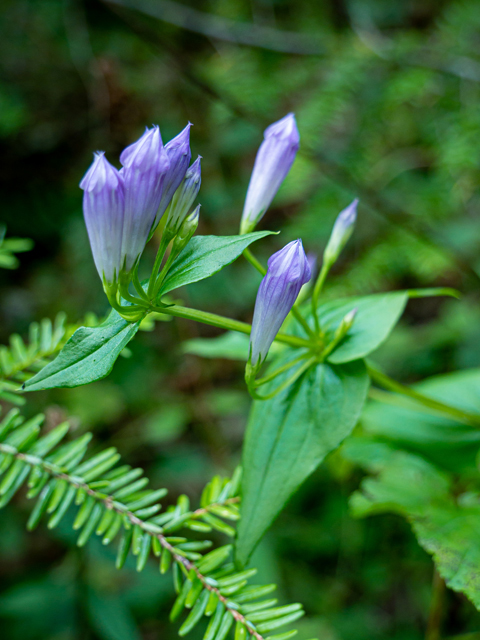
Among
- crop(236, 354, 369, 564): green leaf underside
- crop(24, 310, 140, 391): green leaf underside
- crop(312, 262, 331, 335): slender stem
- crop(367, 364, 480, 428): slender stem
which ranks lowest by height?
crop(367, 364, 480, 428): slender stem

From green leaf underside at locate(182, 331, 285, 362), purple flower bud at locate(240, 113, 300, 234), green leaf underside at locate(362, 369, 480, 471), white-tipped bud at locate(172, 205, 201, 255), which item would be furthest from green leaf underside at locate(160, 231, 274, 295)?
green leaf underside at locate(362, 369, 480, 471)

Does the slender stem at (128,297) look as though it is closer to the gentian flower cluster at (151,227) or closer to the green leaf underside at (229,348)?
the gentian flower cluster at (151,227)

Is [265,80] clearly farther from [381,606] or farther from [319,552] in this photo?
[381,606]

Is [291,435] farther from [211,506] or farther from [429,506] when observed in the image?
[429,506]

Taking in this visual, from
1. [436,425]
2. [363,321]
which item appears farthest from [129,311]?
[436,425]

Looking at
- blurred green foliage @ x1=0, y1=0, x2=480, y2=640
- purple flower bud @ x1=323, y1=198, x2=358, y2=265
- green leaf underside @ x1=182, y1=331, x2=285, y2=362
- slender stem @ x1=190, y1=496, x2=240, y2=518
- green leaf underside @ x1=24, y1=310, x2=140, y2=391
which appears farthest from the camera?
blurred green foliage @ x1=0, y1=0, x2=480, y2=640

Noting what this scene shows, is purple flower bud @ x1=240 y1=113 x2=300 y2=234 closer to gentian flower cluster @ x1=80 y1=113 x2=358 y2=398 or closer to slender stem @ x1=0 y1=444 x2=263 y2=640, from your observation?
gentian flower cluster @ x1=80 y1=113 x2=358 y2=398

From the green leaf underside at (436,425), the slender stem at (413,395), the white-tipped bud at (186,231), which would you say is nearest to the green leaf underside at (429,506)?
the green leaf underside at (436,425)
